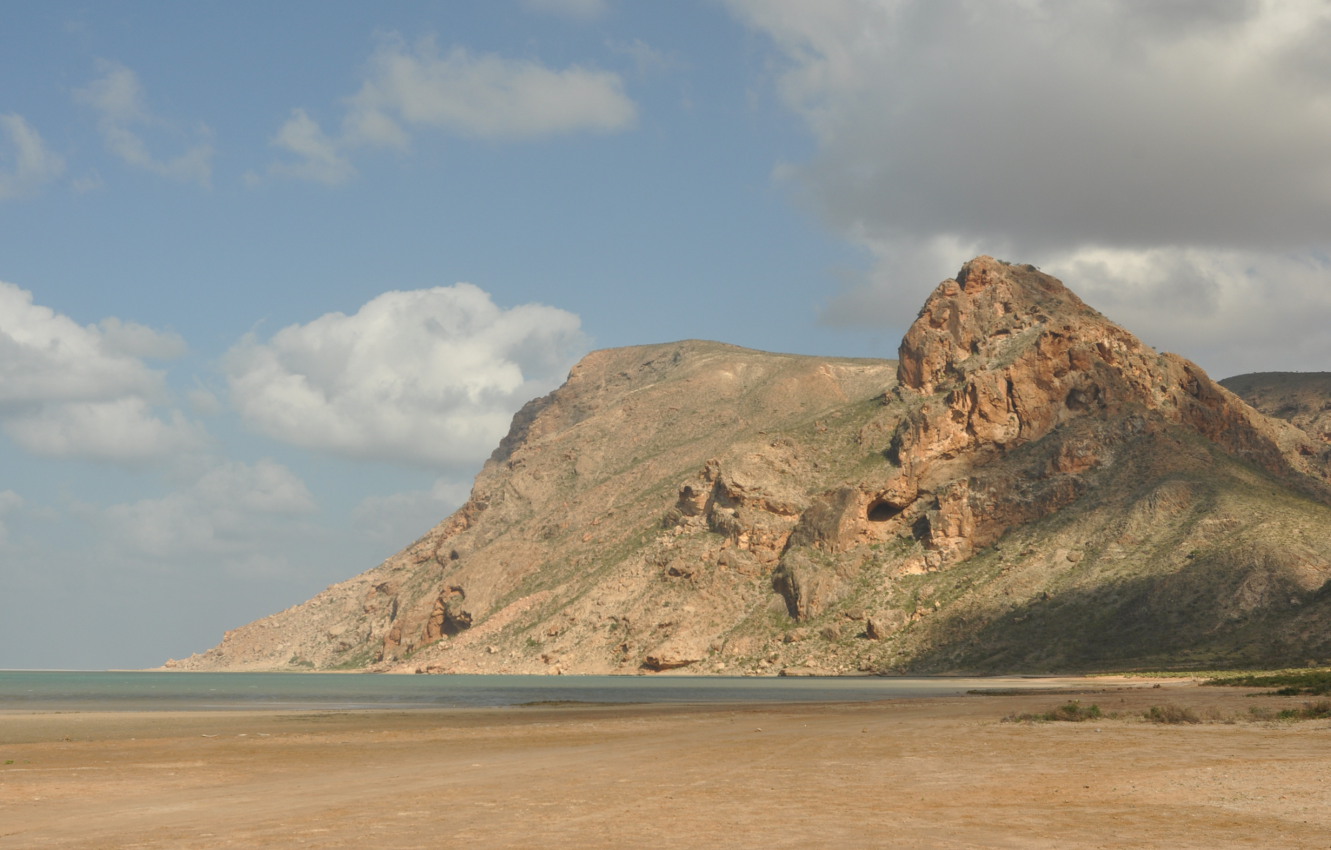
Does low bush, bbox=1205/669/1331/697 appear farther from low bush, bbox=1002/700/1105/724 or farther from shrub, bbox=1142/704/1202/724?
low bush, bbox=1002/700/1105/724

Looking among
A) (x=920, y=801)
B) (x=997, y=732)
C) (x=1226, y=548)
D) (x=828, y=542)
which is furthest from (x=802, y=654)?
(x=920, y=801)

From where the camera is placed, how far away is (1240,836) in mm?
16266

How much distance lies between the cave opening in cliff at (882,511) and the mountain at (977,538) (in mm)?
254

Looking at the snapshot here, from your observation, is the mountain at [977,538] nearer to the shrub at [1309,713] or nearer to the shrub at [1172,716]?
the shrub at [1309,713]

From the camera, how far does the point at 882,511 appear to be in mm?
150125

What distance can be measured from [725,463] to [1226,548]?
66077 mm

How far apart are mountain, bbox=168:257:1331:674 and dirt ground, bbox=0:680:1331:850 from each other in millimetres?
73145

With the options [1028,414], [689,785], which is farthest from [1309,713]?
[1028,414]

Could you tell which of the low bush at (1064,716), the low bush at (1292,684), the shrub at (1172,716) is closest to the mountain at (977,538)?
the low bush at (1292,684)

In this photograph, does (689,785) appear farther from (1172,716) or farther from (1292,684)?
(1292,684)

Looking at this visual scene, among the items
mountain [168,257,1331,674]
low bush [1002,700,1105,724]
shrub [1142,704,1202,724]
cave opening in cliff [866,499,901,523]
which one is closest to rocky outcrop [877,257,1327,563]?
cave opening in cliff [866,499,901,523]

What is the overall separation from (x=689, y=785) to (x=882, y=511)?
128922mm

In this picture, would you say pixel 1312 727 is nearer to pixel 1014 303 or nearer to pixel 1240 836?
pixel 1240 836

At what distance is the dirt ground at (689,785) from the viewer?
17438mm
